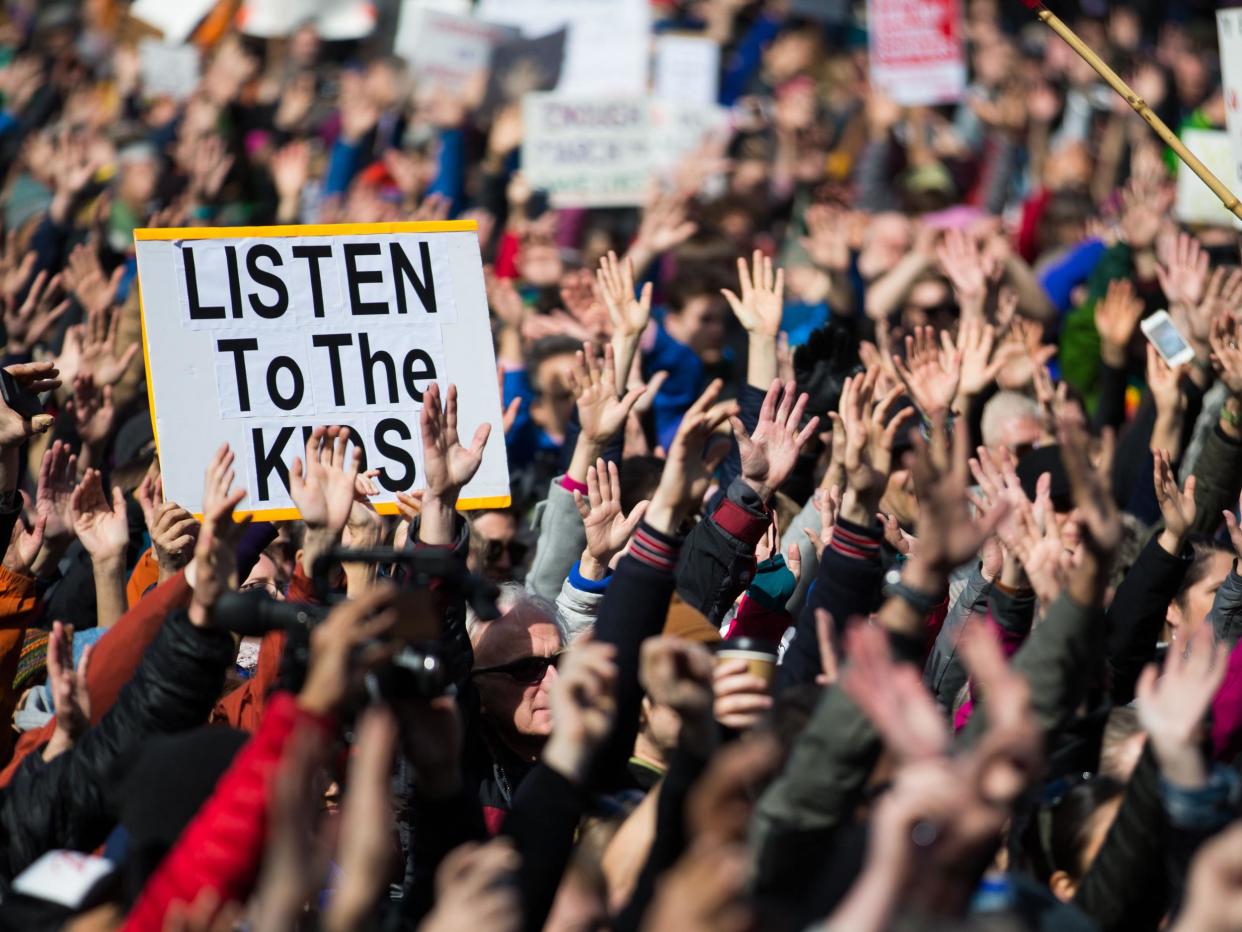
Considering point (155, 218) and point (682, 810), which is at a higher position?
point (682, 810)

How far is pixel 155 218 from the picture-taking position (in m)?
7.61

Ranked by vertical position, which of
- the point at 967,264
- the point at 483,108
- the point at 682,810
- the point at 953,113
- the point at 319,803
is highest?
the point at 682,810

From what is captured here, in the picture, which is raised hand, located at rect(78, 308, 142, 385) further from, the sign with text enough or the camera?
the camera

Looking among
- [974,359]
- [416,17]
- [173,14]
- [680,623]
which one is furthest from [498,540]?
[173,14]

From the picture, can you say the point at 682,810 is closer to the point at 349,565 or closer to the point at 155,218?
the point at 349,565

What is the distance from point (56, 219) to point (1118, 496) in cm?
544

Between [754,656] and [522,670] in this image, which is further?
[522,670]

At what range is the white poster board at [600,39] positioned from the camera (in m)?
12.6

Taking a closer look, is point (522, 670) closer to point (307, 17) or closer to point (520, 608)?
point (520, 608)

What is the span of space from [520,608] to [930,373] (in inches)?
90.4

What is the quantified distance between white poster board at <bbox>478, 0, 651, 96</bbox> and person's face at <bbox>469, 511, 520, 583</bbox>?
694 centimetres

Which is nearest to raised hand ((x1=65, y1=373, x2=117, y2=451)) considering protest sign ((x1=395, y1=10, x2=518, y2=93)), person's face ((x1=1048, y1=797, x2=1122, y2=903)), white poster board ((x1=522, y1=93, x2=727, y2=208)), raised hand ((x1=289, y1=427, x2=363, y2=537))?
raised hand ((x1=289, y1=427, x2=363, y2=537))

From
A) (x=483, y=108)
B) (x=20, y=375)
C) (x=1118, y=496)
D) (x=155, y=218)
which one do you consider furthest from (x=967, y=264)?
(x=483, y=108)

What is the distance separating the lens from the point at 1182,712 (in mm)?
3072
